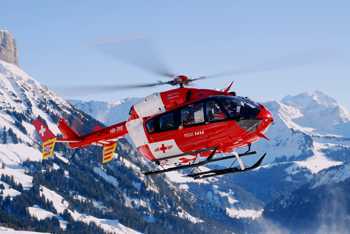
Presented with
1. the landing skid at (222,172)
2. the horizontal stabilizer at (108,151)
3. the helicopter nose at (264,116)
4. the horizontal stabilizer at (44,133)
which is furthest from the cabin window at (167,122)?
the horizontal stabilizer at (44,133)

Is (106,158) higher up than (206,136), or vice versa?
(206,136)

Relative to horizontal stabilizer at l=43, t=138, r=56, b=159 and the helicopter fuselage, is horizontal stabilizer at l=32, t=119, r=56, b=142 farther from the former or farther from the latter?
the helicopter fuselage

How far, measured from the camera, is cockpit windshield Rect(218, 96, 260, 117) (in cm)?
2375

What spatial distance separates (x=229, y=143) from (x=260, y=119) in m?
2.44

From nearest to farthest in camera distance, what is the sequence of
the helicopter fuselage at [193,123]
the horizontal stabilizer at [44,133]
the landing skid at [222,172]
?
1. the helicopter fuselage at [193,123]
2. the landing skid at [222,172]
3. the horizontal stabilizer at [44,133]

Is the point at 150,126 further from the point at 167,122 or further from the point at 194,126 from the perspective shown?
the point at 194,126

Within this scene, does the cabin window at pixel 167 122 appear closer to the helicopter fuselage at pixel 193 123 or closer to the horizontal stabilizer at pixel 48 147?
the helicopter fuselage at pixel 193 123

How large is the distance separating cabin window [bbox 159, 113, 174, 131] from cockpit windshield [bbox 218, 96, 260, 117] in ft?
11.1

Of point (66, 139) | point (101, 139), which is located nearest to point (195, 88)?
point (101, 139)

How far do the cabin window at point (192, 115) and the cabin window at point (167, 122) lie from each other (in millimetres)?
798

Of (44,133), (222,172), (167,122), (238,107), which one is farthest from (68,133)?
(238,107)

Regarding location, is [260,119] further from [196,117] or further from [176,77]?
[176,77]

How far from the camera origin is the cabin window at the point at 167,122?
2562 cm

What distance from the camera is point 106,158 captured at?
108 feet
